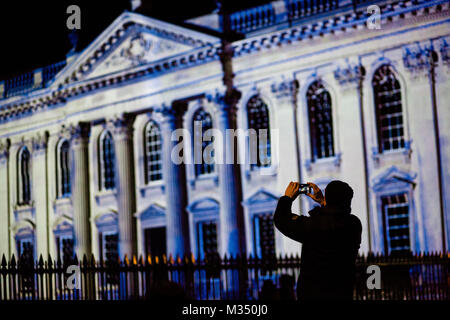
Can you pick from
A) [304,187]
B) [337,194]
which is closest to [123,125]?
[304,187]

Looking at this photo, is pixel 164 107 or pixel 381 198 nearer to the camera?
pixel 381 198

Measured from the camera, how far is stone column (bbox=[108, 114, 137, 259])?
97.5ft

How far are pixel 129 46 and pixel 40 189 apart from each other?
832 cm

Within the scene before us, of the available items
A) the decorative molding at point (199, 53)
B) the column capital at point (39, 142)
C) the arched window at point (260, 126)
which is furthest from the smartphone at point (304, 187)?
the column capital at point (39, 142)

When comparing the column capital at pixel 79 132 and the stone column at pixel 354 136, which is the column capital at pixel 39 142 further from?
the stone column at pixel 354 136

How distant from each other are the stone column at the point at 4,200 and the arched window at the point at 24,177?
787 millimetres

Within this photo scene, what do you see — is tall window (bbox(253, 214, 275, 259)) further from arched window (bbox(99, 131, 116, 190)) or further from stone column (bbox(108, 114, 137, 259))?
arched window (bbox(99, 131, 116, 190))

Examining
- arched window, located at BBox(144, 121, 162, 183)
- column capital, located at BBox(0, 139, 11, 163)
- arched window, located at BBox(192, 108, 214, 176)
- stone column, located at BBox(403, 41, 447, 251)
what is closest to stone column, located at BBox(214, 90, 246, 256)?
arched window, located at BBox(192, 108, 214, 176)

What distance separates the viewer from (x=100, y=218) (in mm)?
31031

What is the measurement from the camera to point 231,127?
27.6 metres

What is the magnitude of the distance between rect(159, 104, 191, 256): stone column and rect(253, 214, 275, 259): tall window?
9.41 feet
